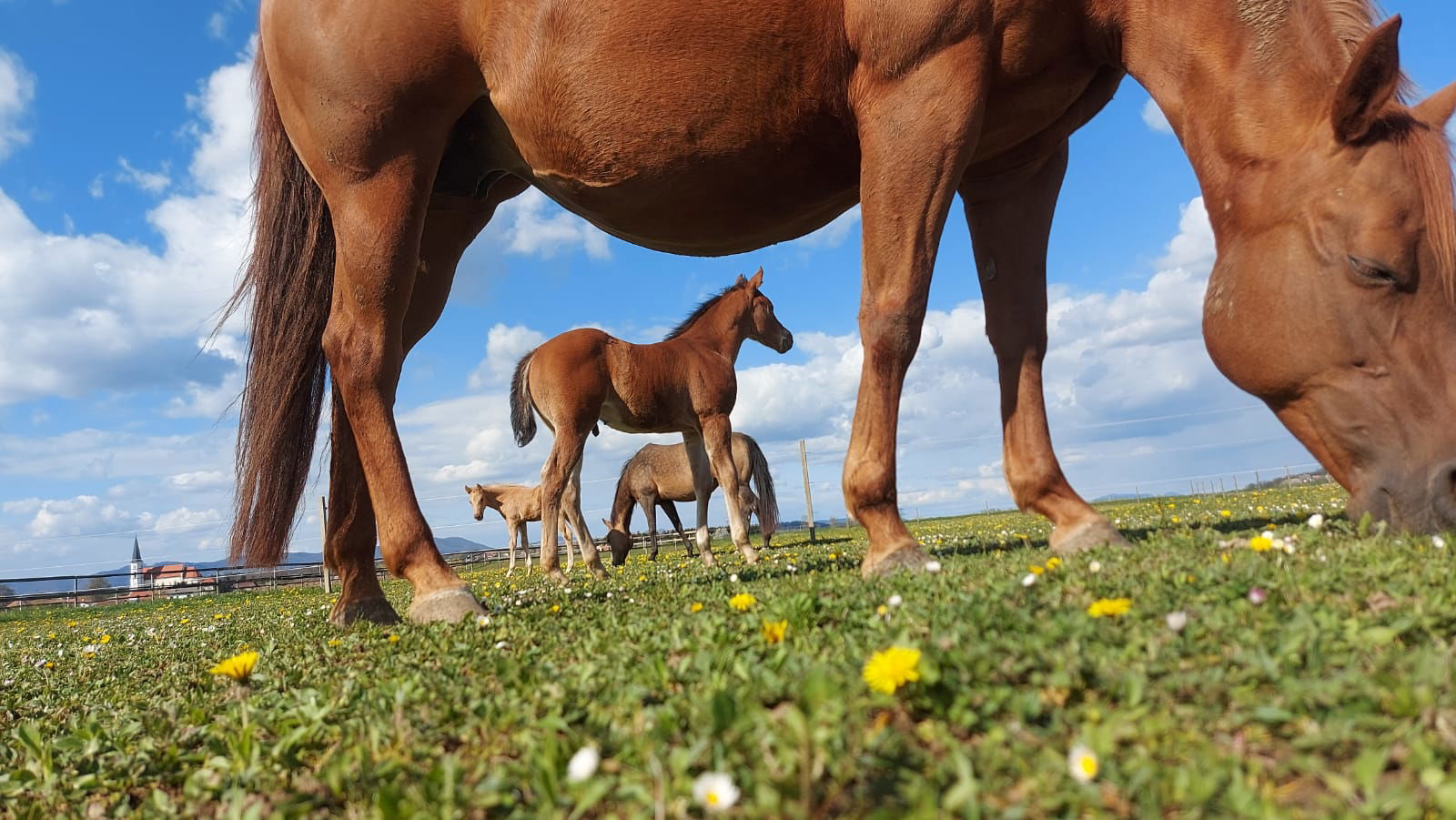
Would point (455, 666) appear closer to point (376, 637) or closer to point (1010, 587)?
point (376, 637)

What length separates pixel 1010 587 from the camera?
94.3 inches

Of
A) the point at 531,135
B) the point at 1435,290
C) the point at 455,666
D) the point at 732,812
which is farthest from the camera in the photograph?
the point at 531,135

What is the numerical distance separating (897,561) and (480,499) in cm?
2811

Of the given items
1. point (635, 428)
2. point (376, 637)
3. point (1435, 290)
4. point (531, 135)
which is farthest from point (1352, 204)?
point (635, 428)

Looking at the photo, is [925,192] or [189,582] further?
[189,582]

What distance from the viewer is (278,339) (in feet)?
15.2

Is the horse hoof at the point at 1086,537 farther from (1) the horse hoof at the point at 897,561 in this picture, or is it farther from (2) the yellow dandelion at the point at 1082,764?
(2) the yellow dandelion at the point at 1082,764

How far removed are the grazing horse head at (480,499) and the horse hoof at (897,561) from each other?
2769 centimetres

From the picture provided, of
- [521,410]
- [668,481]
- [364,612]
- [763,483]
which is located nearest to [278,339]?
[364,612]

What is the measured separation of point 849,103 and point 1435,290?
235 cm

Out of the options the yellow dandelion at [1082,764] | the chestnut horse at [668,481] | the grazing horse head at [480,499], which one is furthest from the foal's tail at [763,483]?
the yellow dandelion at [1082,764]

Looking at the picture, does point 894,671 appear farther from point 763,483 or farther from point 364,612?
point 763,483

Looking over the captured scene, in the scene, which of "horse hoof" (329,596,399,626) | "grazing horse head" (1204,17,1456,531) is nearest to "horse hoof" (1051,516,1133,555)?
"grazing horse head" (1204,17,1456,531)

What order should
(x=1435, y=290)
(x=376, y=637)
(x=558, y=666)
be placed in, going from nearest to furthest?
(x=558, y=666) → (x=1435, y=290) → (x=376, y=637)
